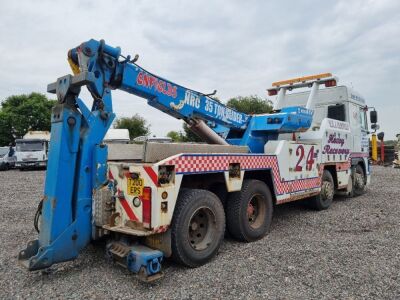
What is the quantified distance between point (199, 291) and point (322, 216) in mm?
4185

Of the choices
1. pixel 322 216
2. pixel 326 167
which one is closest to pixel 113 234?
pixel 322 216

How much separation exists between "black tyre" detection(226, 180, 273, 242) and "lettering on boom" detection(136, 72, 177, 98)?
5.59 ft

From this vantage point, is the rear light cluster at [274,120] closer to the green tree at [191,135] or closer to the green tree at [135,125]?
the green tree at [191,135]

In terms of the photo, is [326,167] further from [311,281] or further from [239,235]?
[311,281]

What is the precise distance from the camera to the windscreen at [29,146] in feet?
71.3

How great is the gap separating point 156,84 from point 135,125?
43.3 m

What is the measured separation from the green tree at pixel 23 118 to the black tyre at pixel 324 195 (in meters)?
35.8

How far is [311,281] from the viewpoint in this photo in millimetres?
3500

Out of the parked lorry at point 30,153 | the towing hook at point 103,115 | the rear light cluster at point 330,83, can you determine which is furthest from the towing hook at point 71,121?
the parked lorry at point 30,153

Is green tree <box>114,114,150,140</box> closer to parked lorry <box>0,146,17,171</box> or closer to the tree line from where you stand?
the tree line

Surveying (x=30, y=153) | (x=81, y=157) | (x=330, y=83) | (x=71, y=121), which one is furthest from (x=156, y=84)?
(x=30, y=153)

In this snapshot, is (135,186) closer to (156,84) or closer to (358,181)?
(156,84)

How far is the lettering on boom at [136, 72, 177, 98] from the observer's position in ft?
14.2

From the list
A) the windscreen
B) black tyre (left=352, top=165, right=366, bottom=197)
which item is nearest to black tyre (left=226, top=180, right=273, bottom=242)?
black tyre (left=352, top=165, right=366, bottom=197)
